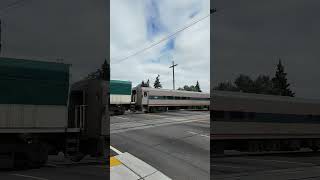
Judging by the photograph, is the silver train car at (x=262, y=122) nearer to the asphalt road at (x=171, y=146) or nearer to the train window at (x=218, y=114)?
the train window at (x=218, y=114)

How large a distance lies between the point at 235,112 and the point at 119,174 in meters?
3.98

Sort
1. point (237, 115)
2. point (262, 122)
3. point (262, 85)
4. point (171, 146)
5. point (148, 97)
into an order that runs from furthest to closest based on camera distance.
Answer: point (148, 97) → point (262, 122) → point (262, 85) → point (237, 115) → point (171, 146)

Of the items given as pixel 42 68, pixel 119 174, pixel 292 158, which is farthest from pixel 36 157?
pixel 292 158

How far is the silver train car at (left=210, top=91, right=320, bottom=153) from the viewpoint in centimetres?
867

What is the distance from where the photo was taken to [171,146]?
7289mm

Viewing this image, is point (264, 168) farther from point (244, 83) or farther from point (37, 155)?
point (37, 155)

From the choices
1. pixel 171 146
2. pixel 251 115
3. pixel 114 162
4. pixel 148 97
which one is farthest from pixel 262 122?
pixel 148 97

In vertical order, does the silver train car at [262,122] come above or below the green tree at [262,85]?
below

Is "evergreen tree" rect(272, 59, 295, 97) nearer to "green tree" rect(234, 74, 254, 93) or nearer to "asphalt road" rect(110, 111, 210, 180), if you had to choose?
"green tree" rect(234, 74, 254, 93)

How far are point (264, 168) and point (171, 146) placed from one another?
4.16 meters

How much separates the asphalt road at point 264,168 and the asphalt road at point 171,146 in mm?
1225

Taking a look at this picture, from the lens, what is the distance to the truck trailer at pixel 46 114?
9594 mm

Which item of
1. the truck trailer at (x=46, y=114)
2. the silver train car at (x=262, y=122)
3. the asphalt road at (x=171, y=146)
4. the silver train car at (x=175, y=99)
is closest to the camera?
the asphalt road at (x=171, y=146)

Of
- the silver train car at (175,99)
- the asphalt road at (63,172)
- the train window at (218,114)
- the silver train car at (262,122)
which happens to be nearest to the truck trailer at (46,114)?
the asphalt road at (63,172)
